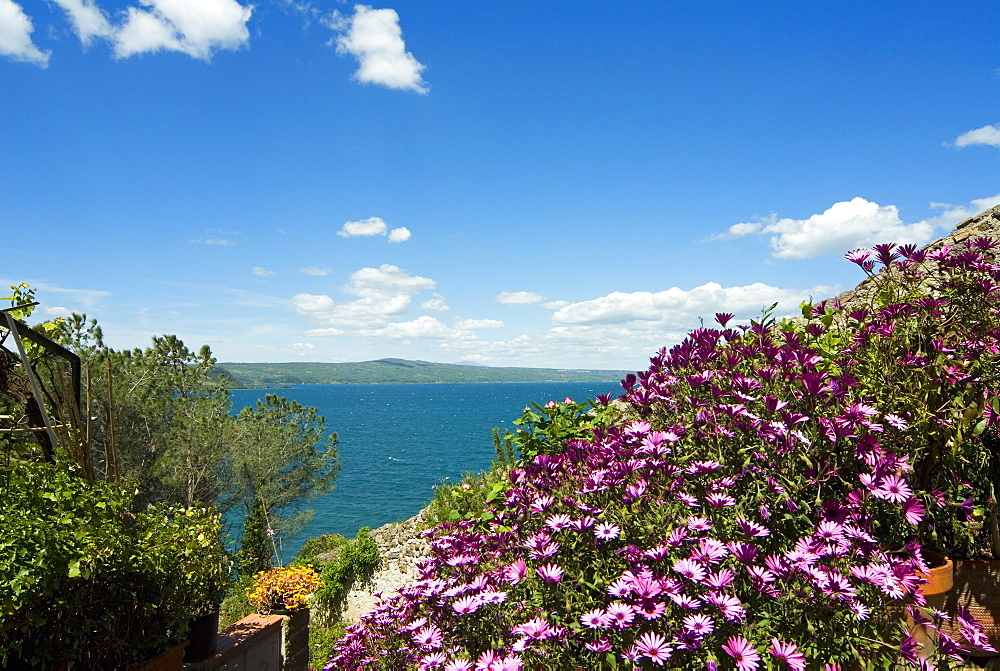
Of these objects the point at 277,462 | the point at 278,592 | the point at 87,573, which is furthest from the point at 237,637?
the point at 277,462

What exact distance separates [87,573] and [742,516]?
2.29 metres

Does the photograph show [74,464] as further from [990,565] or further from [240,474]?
[240,474]

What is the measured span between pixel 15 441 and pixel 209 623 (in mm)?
1396

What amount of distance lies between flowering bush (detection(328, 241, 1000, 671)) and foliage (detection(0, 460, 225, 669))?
851 mm

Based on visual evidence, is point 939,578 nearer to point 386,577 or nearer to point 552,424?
point 552,424

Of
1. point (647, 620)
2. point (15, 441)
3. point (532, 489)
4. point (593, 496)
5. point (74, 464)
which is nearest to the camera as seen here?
point (647, 620)

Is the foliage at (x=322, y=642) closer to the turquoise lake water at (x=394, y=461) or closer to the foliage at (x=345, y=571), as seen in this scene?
the foliage at (x=345, y=571)

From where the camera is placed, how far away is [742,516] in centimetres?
181

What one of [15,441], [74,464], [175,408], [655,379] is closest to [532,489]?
[655,379]

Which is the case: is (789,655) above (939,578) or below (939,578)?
above

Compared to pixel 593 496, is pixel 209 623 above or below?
below

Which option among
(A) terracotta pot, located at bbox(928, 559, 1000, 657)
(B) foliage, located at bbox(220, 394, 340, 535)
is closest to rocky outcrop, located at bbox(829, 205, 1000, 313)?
(A) terracotta pot, located at bbox(928, 559, 1000, 657)

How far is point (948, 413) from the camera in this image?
2.18 metres

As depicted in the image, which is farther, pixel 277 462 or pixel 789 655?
pixel 277 462
